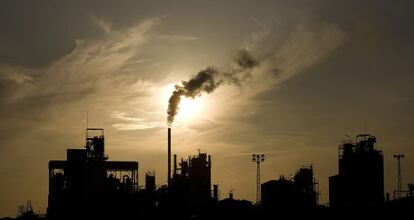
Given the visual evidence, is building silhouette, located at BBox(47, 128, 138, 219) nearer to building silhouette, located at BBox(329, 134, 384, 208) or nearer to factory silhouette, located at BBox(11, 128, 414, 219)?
factory silhouette, located at BBox(11, 128, 414, 219)

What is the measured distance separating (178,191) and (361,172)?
26.6 m

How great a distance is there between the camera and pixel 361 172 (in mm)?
110062

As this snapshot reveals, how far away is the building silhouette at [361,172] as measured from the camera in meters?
109

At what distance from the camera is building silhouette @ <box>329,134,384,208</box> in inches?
4309

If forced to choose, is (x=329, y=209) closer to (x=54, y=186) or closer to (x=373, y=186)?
(x=373, y=186)

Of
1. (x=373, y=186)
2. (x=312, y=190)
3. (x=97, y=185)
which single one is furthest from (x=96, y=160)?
(x=373, y=186)

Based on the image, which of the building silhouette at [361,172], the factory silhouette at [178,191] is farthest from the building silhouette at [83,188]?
the building silhouette at [361,172]

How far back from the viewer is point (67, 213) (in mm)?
102938

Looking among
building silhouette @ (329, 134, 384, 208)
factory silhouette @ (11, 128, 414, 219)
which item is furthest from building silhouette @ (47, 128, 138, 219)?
building silhouette @ (329, 134, 384, 208)

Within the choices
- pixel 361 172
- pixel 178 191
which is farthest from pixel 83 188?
pixel 361 172

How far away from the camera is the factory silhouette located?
321ft

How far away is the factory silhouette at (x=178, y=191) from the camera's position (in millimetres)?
97875

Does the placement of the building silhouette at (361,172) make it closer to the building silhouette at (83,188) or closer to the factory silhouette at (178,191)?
the factory silhouette at (178,191)

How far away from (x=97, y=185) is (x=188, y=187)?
1528 centimetres
